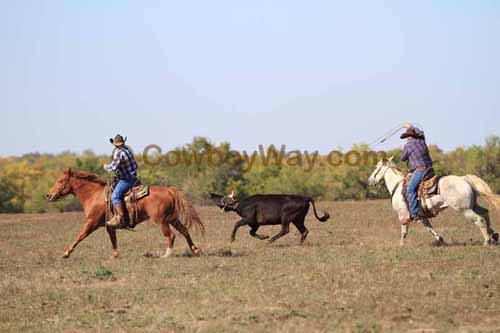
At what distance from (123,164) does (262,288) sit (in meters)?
5.14

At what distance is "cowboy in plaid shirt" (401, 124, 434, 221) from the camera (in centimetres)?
1655

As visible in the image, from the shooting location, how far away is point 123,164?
16219mm

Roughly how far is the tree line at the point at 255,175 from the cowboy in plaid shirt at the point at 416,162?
82.9ft

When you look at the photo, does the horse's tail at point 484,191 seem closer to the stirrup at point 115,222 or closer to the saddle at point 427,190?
the saddle at point 427,190

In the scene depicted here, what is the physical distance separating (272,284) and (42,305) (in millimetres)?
3343

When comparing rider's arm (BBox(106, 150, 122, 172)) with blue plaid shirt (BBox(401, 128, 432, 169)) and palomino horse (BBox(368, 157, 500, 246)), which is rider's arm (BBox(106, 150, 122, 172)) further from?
palomino horse (BBox(368, 157, 500, 246))

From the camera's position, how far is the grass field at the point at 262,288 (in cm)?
1051

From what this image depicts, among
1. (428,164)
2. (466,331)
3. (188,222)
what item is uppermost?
(428,164)

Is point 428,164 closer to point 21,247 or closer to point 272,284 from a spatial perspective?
point 272,284

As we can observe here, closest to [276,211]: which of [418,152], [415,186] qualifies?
[415,186]

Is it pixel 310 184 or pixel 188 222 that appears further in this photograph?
pixel 310 184

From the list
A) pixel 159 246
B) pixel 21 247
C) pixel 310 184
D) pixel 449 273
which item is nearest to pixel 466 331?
pixel 449 273

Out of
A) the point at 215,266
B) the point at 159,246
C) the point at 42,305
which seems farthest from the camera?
the point at 159,246

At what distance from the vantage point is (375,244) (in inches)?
707
